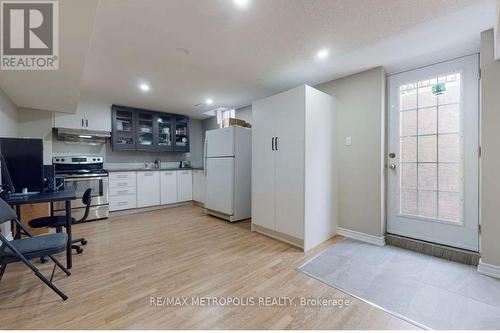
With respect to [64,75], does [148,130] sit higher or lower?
lower

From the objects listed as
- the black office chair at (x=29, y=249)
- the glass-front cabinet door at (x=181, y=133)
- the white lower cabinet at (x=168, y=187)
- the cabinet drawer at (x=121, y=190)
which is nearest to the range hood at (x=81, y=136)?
the cabinet drawer at (x=121, y=190)

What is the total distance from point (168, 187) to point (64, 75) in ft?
9.75

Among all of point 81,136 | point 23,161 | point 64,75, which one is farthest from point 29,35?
point 81,136

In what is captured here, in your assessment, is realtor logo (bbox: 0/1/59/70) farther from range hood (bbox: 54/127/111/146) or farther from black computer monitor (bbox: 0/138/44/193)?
range hood (bbox: 54/127/111/146)

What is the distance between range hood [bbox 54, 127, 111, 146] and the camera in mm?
3831

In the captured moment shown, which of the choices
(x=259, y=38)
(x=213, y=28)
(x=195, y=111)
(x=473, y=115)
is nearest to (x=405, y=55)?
(x=473, y=115)

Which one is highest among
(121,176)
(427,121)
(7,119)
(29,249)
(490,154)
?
(7,119)

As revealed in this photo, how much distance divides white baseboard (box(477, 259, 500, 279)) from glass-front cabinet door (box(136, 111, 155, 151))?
5454 millimetres

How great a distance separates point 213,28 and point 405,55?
2136 millimetres

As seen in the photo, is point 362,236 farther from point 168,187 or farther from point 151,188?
point 151,188

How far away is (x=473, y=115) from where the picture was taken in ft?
7.27

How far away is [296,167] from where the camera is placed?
260cm

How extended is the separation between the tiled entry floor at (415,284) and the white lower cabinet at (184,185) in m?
3.57

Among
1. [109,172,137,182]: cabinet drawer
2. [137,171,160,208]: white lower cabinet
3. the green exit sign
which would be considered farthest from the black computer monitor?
the green exit sign
